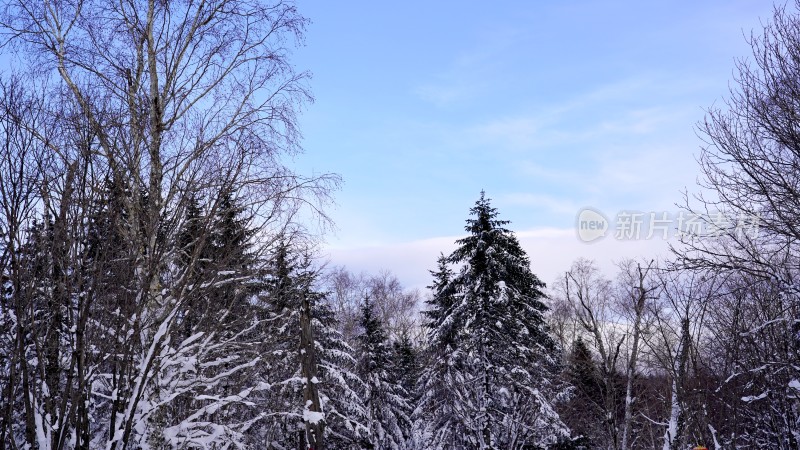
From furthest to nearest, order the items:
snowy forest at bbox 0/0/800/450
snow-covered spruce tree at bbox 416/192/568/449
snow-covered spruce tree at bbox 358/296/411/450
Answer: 1. snow-covered spruce tree at bbox 358/296/411/450
2. snow-covered spruce tree at bbox 416/192/568/449
3. snowy forest at bbox 0/0/800/450

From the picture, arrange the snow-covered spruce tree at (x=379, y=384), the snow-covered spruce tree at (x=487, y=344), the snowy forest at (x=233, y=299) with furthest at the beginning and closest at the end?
the snow-covered spruce tree at (x=379, y=384), the snow-covered spruce tree at (x=487, y=344), the snowy forest at (x=233, y=299)

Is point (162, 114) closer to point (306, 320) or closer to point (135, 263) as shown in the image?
point (135, 263)

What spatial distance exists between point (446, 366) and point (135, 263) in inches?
635

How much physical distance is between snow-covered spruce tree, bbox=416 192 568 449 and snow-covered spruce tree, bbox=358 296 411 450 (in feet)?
6.70

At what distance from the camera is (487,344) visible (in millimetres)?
18406

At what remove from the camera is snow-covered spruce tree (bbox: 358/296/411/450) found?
71.4 ft

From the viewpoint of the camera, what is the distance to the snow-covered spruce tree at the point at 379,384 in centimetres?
2175

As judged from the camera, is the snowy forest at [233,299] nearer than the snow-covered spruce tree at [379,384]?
Yes

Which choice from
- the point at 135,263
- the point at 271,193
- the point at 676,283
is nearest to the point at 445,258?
the point at 676,283

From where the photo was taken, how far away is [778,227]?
7508 millimetres

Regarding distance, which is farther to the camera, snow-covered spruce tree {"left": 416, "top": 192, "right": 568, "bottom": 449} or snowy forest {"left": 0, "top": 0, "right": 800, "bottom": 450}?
snow-covered spruce tree {"left": 416, "top": 192, "right": 568, "bottom": 449}

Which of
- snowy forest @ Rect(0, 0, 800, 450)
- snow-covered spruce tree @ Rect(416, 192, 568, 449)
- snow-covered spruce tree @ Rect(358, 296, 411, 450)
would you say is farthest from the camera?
snow-covered spruce tree @ Rect(358, 296, 411, 450)

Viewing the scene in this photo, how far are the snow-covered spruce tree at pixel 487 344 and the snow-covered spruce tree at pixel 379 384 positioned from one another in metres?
2.04

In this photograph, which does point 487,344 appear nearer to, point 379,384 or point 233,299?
point 379,384
